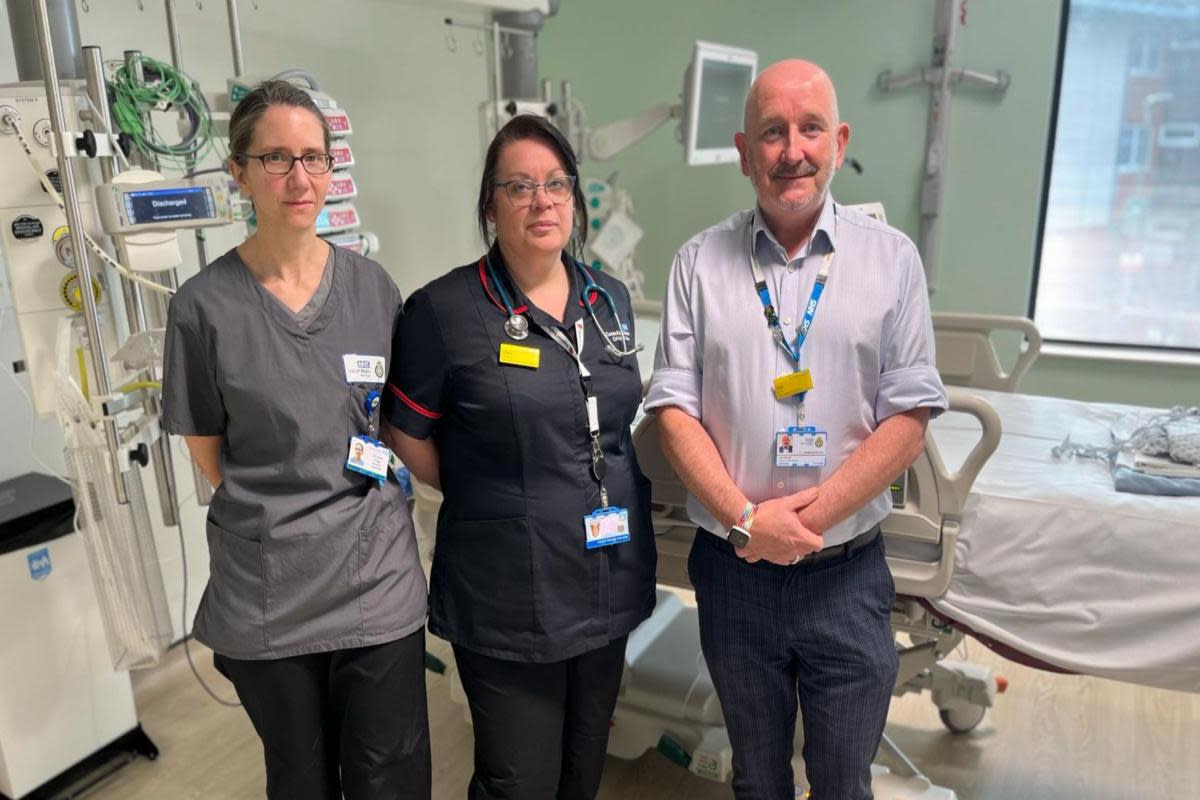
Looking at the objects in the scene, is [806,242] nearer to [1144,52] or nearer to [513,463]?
[513,463]

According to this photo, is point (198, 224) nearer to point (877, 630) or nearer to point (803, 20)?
point (877, 630)

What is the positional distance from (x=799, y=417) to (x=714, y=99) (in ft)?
7.06

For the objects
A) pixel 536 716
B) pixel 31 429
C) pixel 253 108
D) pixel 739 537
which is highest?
pixel 253 108

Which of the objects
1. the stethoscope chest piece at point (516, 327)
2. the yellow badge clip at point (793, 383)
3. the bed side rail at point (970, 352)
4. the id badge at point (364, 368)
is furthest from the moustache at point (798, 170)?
the bed side rail at point (970, 352)

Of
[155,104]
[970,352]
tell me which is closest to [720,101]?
[970,352]

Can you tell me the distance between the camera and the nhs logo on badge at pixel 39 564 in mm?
2262

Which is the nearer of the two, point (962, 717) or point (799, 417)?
point (799, 417)

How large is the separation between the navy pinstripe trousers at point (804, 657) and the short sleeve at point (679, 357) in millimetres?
261

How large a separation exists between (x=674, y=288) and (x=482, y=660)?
2.39 feet

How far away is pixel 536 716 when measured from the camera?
5.42 feet

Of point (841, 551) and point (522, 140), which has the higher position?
point (522, 140)

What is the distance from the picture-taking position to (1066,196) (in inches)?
158

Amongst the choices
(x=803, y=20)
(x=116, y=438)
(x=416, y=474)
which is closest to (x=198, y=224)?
(x=116, y=438)

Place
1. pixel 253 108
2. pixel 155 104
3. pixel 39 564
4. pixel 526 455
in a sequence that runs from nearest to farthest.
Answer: pixel 253 108
pixel 526 455
pixel 155 104
pixel 39 564
